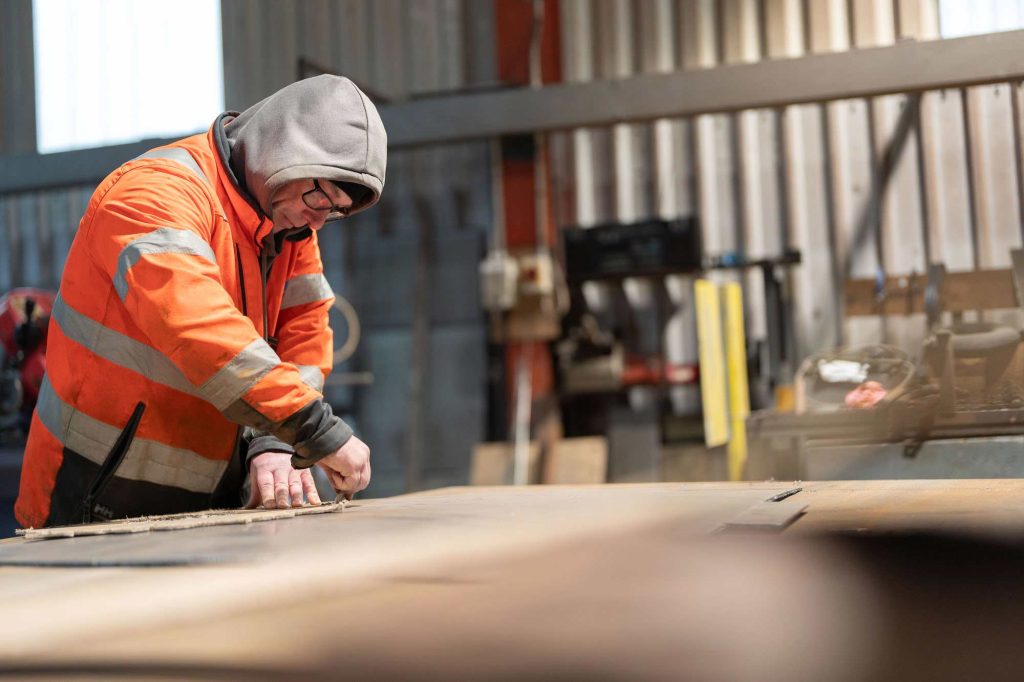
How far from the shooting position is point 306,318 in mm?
1846

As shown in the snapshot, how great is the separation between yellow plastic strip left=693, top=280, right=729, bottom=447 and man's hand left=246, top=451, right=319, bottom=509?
3236mm

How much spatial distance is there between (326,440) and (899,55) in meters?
3.94

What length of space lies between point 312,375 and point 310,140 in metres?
0.42

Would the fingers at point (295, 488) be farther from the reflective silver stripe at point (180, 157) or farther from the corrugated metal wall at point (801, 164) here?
the corrugated metal wall at point (801, 164)

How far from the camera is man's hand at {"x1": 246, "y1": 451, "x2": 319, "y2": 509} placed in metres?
1.57

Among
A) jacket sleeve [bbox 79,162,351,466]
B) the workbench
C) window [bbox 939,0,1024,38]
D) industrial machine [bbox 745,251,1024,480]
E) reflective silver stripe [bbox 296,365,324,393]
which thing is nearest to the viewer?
the workbench

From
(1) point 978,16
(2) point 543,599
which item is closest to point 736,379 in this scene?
(1) point 978,16

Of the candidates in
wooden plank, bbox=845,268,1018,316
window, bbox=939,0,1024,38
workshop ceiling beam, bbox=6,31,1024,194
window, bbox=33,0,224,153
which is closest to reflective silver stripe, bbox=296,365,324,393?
workshop ceiling beam, bbox=6,31,1024,194

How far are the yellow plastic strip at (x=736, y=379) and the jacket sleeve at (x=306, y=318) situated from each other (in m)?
3.29

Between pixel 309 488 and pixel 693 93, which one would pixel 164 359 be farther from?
pixel 693 93

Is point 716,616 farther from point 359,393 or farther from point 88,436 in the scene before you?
point 359,393

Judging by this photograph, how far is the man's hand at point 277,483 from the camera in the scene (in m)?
1.57

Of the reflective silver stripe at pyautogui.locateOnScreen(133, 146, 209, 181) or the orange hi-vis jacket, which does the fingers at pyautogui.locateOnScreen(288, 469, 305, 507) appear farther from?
the reflective silver stripe at pyautogui.locateOnScreen(133, 146, 209, 181)

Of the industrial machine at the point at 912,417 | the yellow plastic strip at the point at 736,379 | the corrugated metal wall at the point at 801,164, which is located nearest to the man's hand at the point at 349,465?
the industrial machine at the point at 912,417
